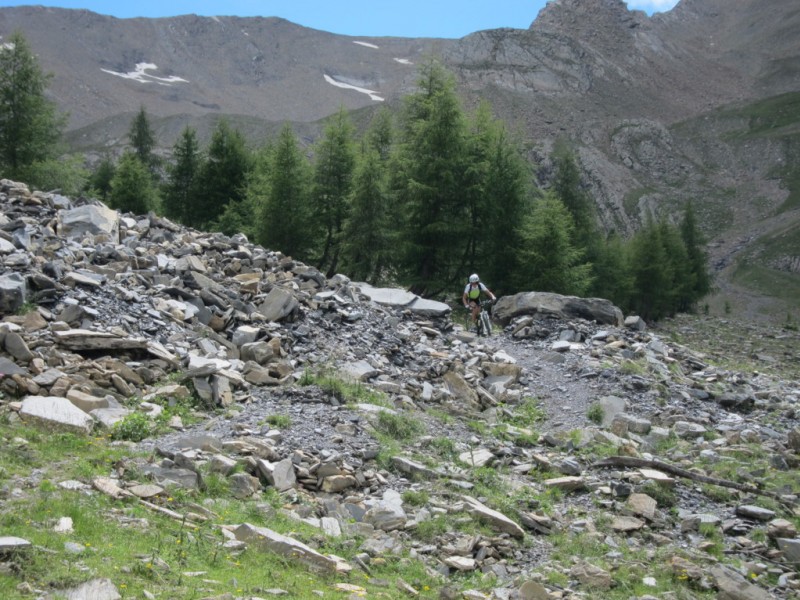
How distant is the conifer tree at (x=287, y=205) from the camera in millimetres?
32062

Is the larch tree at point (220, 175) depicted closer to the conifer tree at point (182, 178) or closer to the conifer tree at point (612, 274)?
the conifer tree at point (182, 178)

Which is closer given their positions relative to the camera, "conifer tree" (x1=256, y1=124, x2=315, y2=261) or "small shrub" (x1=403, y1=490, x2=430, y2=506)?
"small shrub" (x1=403, y1=490, x2=430, y2=506)

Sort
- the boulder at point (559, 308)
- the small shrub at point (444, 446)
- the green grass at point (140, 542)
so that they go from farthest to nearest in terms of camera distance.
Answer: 1. the boulder at point (559, 308)
2. the small shrub at point (444, 446)
3. the green grass at point (140, 542)

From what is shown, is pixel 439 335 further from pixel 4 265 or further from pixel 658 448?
pixel 4 265

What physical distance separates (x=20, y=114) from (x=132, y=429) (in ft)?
98.5

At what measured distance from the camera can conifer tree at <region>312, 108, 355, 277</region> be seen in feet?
105

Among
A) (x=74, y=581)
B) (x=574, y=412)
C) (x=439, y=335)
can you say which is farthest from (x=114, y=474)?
(x=439, y=335)

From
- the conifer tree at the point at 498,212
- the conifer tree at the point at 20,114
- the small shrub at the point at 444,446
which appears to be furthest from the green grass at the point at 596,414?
the conifer tree at the point at 20,114

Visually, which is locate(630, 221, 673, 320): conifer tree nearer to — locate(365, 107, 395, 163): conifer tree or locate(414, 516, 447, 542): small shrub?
locate(365, 107, 395, 163): conifer tree

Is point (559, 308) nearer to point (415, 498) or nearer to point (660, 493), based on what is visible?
point (660, 493)

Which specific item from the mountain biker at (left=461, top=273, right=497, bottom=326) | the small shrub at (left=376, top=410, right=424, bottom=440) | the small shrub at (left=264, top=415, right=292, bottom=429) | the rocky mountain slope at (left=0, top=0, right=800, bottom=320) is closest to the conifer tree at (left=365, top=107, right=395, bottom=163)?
the mountain biker at (left=461, top=273, right=497, bottom=326)

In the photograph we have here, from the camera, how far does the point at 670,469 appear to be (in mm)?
10758

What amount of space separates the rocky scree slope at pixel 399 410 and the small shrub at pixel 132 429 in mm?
213

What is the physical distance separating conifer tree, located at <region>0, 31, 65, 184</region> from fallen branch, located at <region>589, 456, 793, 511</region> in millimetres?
31554
